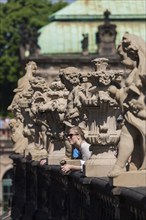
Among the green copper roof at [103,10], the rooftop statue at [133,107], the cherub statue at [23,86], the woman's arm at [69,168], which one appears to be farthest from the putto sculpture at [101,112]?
the green copper roof at [103,10]

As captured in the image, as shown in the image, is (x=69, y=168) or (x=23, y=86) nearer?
(x=69, y=168)

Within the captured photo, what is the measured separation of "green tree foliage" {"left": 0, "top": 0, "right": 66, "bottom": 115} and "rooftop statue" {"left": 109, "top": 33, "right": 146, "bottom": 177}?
6630cm

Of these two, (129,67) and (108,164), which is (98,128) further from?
(129,67)

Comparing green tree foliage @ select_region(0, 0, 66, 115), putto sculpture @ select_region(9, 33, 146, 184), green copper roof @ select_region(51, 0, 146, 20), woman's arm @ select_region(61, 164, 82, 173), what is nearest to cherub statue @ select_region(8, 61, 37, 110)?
putto sculpture @ select_region(9, 33, 146, 184)

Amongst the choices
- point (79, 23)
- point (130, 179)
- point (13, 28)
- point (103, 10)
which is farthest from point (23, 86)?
point (13, 28)

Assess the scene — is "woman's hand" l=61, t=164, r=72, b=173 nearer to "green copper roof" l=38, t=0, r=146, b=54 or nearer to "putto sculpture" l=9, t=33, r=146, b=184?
"putto sculpture" l=9, t=33, r=146, b=184

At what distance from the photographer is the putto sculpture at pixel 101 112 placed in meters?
10.1

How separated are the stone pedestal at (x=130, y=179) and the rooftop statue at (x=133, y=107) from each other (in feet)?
0.20

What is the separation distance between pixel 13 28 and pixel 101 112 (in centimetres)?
6848

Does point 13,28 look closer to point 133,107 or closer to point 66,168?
point 66,168

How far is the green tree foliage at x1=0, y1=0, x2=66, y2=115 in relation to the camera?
3061 inches

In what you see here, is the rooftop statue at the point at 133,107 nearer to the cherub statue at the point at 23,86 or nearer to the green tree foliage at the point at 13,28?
the cherub statue at the point at 23,86

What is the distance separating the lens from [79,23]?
232ft

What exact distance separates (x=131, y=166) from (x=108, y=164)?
1.92 m
